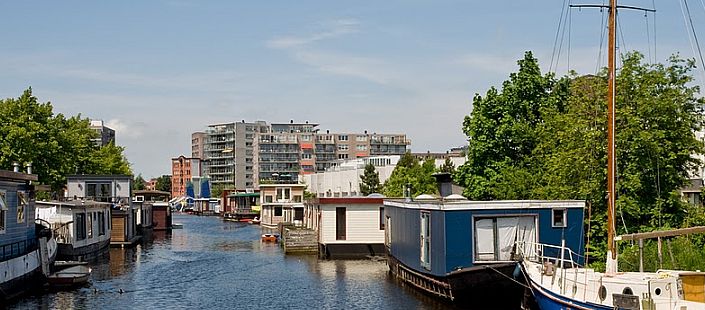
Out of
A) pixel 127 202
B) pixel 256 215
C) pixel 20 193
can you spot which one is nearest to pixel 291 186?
pixel 256 215

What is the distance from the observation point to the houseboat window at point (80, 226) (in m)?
57.6

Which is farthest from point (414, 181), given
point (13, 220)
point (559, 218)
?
point (13, 220)

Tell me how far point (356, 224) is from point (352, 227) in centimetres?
33

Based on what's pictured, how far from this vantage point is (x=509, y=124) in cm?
5641

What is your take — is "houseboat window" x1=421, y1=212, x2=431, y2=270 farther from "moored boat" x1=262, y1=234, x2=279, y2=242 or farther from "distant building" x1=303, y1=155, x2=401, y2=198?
"distant building" x1=303, y1=155, x2=401, y2=198

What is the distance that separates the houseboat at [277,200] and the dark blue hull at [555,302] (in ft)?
244

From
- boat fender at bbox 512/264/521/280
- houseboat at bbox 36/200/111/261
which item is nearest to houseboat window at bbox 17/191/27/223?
houseboat at bbox 36/200/111/261

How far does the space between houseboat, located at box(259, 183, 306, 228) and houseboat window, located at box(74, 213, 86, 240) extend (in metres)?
45.0

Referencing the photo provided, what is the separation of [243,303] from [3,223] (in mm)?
10560

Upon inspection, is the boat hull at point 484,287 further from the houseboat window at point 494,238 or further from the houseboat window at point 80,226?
the houseboat window at point 80,226

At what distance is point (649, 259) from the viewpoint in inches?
1330

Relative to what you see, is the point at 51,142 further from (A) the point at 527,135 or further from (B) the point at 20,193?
(A) the point at 527,135

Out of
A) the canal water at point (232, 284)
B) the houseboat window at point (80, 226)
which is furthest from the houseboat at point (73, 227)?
the canal water at point (232, 284)

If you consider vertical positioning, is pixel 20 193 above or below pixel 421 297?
above
